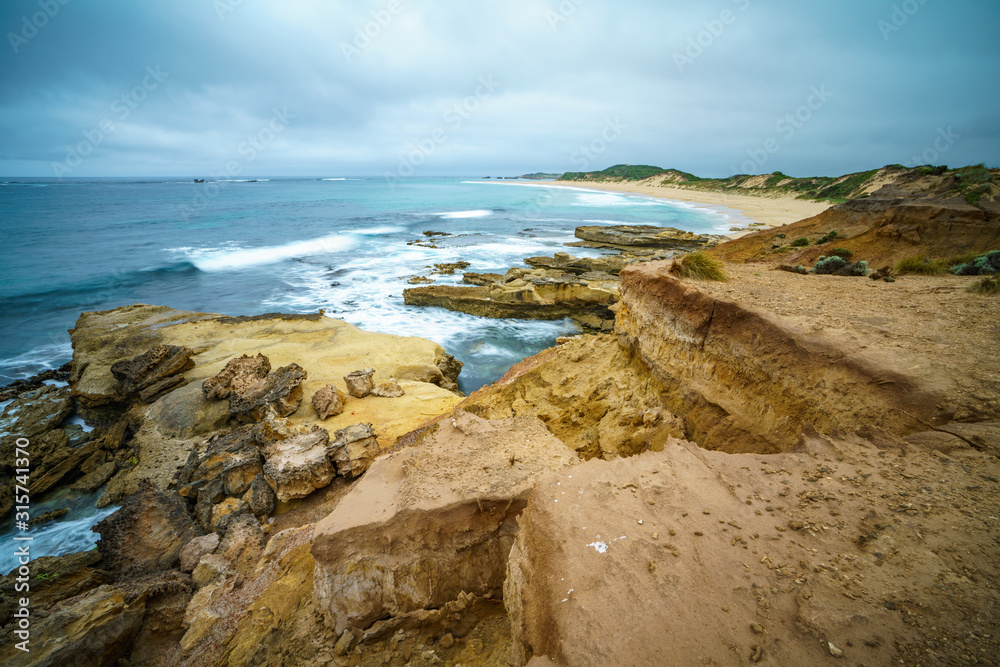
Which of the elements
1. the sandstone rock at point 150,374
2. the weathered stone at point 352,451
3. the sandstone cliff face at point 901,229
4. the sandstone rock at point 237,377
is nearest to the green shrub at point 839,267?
the sandstone cliff face at point 901,229

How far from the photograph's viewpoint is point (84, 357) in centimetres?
1052

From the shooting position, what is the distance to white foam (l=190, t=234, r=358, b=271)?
84.3 ft

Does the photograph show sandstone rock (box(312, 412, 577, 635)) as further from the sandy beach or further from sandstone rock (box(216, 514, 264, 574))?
the sandy beach

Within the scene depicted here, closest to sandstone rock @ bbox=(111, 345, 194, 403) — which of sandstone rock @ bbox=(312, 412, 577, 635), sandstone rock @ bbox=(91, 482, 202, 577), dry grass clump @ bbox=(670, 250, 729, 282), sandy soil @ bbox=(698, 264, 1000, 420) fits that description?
sandstone rock @ bbox=(91, 482, 202, 577)

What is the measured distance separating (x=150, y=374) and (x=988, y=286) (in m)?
14.8

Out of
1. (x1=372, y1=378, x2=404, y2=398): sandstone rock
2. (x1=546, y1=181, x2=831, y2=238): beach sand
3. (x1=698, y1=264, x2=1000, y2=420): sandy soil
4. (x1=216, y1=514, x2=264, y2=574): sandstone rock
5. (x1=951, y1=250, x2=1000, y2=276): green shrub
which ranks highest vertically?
(x1=951, y1=250, x2=1000, y2=276): green shrub

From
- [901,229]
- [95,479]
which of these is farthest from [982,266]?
[95,479]

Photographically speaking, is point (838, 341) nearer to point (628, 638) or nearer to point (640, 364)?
point (640, 364)

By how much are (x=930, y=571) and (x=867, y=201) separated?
1345 centimetres

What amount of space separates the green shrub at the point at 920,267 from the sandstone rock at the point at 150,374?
15075 millimetres

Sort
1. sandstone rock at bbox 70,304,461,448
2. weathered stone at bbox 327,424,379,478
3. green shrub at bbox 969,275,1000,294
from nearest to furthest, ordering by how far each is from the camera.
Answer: green shrub at bbox 969,275,1000,294 < weathered stone at bbox 327,424,379,478 < sandstone rock at bbox 70,304,461,448

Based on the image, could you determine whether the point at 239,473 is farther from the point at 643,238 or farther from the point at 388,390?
the point at 643,238

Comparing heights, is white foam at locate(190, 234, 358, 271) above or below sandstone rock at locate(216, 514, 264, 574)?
below

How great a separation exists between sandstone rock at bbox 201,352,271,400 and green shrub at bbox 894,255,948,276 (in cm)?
1288
